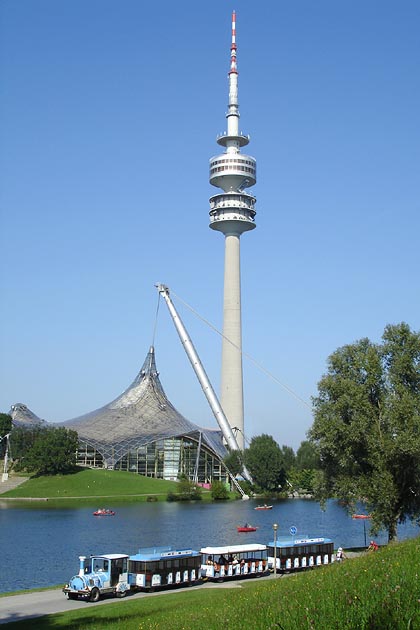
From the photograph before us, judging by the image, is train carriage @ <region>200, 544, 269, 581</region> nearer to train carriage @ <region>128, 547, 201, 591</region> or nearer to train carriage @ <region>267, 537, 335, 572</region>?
train carriage @ <region>267, 537, 335, 572</region>

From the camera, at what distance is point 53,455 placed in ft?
342

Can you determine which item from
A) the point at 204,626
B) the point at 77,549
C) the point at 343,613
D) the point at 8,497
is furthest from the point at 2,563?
the point at 8,497

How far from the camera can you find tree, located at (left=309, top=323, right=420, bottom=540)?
116ft

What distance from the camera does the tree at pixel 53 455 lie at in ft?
340

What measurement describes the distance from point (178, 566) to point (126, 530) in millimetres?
30140

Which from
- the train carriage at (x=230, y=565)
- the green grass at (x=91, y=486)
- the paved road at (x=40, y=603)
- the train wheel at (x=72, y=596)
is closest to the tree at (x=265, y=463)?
the green grass at (x=91, y=486)

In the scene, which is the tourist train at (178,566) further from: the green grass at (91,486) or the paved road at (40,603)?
the green grass at (91,486)

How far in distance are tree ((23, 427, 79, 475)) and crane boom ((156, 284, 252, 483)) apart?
22.1 m

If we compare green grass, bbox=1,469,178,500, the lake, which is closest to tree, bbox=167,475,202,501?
green grass, bbox=1,469,178,500

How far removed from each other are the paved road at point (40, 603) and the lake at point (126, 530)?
6.58 meters

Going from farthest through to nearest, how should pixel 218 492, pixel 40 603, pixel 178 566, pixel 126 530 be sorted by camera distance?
pixel 218 492 < pixel 126 530 < pixel 178 566 < pixel 40 603

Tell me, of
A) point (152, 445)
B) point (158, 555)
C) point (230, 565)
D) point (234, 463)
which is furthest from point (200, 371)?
point (158, 555)

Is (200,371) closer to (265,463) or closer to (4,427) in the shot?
(265,463)

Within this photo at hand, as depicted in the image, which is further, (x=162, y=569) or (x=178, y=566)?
(x=178, y=566)
